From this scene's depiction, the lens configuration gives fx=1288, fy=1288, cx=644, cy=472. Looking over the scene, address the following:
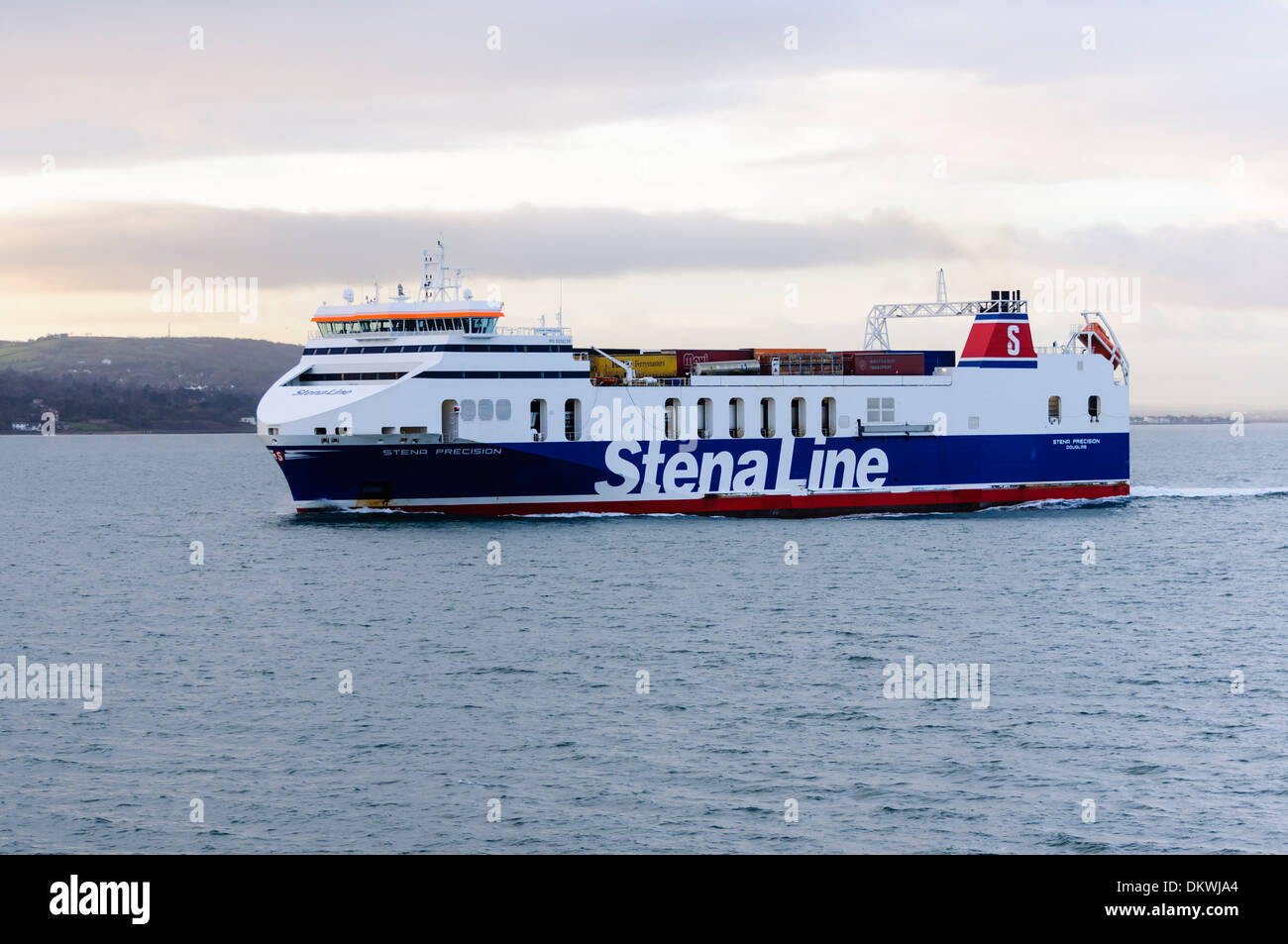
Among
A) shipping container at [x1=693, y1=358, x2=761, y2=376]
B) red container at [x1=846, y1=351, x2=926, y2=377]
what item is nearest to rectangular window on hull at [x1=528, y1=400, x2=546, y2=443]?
shipping container at [x1=693, y1=358, x2=761, y2=376]

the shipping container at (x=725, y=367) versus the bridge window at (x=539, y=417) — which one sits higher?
the shipping container at (x=725, y=367)

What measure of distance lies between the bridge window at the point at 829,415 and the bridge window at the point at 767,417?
305 cm

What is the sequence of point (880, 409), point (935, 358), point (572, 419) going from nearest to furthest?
point (572, 419) < point (880, 409) < point (935, 358)

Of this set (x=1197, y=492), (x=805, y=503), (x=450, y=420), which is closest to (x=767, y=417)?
(x=805, y=503)

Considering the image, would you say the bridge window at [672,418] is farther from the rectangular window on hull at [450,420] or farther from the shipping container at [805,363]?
the rectangular window on hull at [450,420]

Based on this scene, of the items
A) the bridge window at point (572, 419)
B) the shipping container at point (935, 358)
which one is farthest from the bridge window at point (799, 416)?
the bridge window at point (572, 419)

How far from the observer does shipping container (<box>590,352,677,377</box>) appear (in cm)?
6906

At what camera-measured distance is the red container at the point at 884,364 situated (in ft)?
236

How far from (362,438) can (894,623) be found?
28.3 meters

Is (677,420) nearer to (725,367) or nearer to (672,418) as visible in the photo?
(672,418)

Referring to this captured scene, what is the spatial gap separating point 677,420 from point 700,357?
637cm

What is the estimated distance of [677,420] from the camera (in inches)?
2650

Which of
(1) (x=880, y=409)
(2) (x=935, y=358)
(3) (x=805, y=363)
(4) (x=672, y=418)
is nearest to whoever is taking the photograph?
(4) (x=672, y=418)

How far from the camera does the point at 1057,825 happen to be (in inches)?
897
